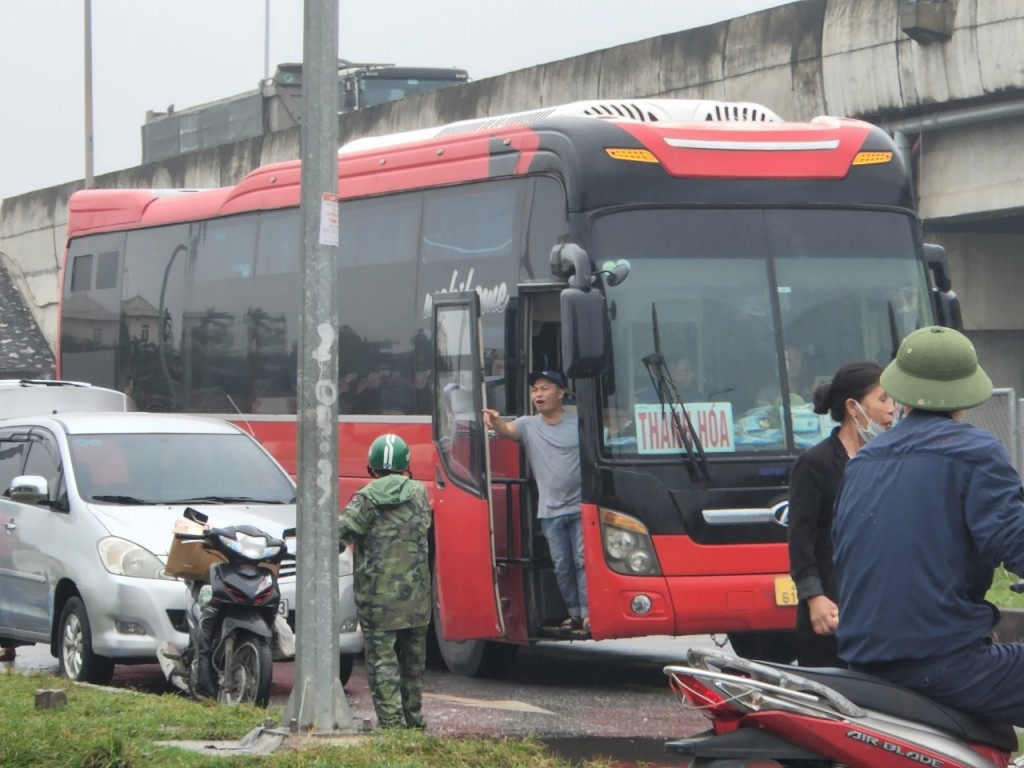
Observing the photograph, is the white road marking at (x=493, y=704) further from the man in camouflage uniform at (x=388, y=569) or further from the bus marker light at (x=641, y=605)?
the man in camouflage uniform at (x=388, y=569)

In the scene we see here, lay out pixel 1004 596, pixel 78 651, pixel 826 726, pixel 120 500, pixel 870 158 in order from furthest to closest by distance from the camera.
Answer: pixel 1004 596 < pixel 120 500 < pixel 870 158 < pixel 78 651 < pixel 826 726

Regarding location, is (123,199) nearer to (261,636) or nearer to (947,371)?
(261,636)

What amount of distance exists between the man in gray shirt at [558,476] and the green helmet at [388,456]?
1872 millimetres

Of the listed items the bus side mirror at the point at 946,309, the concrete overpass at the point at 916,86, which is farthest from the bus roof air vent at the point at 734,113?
the concrete overpass at the point at 916,86

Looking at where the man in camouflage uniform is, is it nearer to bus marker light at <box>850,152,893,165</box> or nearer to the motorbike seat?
bus marker light at <box>850,152,893,165</box>

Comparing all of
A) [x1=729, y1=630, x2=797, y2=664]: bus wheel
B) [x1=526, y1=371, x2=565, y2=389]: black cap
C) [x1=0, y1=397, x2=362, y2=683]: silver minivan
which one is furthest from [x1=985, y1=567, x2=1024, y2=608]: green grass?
[x1=0, y1=397, x2=362, y2=683]: silver minivan

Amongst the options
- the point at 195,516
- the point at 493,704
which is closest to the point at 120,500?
the point at 195,516

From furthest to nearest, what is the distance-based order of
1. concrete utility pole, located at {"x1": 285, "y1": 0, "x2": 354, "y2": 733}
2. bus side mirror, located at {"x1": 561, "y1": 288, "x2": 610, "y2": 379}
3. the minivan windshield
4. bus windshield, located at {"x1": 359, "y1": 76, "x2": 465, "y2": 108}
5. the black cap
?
1. bus windshield, located at {"x1": 359, "y1": 76, "x2": 465, "y2": 108}
2. the minivan windshield
3. the black cap
4. bus side mirror, located at {"x1": 561, "y1": 288, "x2": 610, "y2": 379}
5. concrete utility pole, located at {"x1": 285, "y1": 0, "x2": 354, "y2": 733}

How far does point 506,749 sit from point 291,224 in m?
7.21

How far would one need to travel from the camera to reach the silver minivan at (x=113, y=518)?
11.1 meters

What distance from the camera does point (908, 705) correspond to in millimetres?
4906

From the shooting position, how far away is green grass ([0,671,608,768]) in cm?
760

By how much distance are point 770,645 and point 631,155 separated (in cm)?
345

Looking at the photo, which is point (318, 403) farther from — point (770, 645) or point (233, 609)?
point (770, 645)
